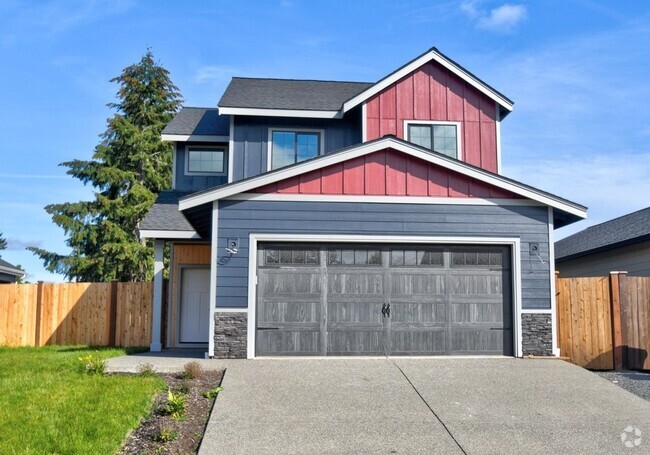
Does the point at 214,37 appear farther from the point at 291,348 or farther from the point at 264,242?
the point at 291,348

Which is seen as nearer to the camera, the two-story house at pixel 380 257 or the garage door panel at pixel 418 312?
the two-story house at pixel 380 257

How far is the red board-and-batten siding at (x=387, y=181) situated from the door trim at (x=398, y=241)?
82cm

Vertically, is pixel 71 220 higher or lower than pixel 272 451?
higher

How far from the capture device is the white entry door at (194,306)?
554 inches

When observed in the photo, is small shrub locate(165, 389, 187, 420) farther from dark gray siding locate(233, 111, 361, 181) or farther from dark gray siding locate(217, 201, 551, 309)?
dark gray siding locate(233, 111, 361, 181)

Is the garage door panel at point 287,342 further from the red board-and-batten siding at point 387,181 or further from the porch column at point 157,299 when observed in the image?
the porch column at point 157,299

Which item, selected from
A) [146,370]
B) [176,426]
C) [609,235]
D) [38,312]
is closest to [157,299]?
[38,312]

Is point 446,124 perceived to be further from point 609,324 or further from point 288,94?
point 609,324

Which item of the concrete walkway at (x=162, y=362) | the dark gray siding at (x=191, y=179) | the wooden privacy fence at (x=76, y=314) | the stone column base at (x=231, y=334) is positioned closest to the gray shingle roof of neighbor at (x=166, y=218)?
the dark gray siding at (x=191, y=179)

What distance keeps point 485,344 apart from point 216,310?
503cm

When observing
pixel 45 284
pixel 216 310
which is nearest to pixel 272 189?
pixel 216 310

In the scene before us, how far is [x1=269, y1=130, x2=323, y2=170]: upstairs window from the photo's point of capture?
14531 mm

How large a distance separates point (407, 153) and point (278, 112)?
425 cm

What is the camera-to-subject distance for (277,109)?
14344 millimetres
